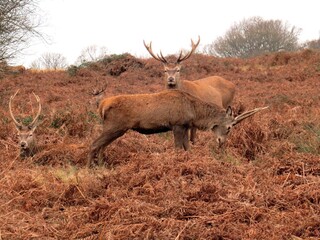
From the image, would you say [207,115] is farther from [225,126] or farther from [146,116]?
[146,116]

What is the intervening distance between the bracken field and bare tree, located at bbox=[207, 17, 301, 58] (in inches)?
1694

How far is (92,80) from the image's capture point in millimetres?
24781

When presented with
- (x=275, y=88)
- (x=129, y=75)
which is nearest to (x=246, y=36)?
(x=129, y=75)

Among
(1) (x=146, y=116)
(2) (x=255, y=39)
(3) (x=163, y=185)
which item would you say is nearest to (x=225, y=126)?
(1) (x=146, y=116)

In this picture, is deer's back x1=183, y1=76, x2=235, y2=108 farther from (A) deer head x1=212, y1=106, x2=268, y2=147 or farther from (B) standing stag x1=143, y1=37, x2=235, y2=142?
(A) deer head x1=212, y1=106, x2=268, y2=147

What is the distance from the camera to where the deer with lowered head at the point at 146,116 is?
8.22m

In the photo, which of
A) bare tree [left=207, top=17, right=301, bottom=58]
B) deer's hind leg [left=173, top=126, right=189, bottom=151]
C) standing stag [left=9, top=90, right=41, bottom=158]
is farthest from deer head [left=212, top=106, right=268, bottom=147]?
bare tree [left=207, top=17, right=301, bottom=58]

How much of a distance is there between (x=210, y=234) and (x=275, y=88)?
52.5 ft

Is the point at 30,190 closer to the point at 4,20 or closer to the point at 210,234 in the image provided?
the point at 210,234

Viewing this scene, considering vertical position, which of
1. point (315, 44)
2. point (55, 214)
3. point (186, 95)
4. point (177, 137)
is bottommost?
point (55, 214)

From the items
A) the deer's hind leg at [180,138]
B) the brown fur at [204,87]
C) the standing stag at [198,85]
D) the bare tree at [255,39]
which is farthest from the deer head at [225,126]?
the bare tree at [255,39]

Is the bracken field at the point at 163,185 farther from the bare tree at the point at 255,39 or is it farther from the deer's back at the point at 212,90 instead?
the bare tree at the point at 255,39

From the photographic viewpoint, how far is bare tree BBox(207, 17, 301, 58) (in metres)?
53.5

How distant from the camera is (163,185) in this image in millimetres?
5965
